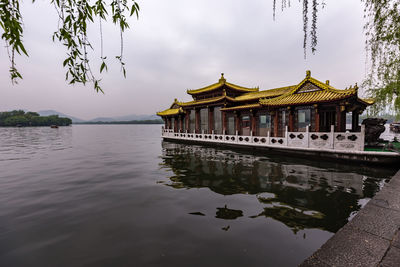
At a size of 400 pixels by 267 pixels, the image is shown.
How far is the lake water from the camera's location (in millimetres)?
3016

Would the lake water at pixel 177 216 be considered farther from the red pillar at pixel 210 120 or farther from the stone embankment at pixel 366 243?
the red pillar at pixel 210 120

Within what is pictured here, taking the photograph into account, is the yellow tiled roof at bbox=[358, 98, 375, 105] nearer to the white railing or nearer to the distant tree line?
the white railing

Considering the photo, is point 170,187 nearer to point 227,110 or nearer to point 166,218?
point 166,218

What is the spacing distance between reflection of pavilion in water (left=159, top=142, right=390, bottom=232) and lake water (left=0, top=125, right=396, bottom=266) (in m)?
0.03

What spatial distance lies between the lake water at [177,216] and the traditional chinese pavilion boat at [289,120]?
2.24m

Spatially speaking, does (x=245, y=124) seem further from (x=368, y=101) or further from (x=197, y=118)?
(x=368, y=101)

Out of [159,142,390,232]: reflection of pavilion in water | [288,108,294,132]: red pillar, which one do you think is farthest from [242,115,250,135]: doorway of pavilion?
[159,142,390,232]: reflection of pavilion in water

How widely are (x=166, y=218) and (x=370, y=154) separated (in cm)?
1029

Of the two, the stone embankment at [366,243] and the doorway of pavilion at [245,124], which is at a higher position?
the doorway of pavilion at [245,124]

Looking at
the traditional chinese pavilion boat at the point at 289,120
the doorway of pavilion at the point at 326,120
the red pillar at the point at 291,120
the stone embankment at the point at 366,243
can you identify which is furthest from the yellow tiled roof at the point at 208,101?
the stone embankment at the point at 366,243

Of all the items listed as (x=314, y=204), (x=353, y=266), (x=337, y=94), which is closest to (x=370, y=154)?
(x=337, y=94)

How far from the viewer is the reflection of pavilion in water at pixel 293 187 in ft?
13.9

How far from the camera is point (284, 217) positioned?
4.18 meters

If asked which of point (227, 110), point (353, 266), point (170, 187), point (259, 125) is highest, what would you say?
point (227, 110)
